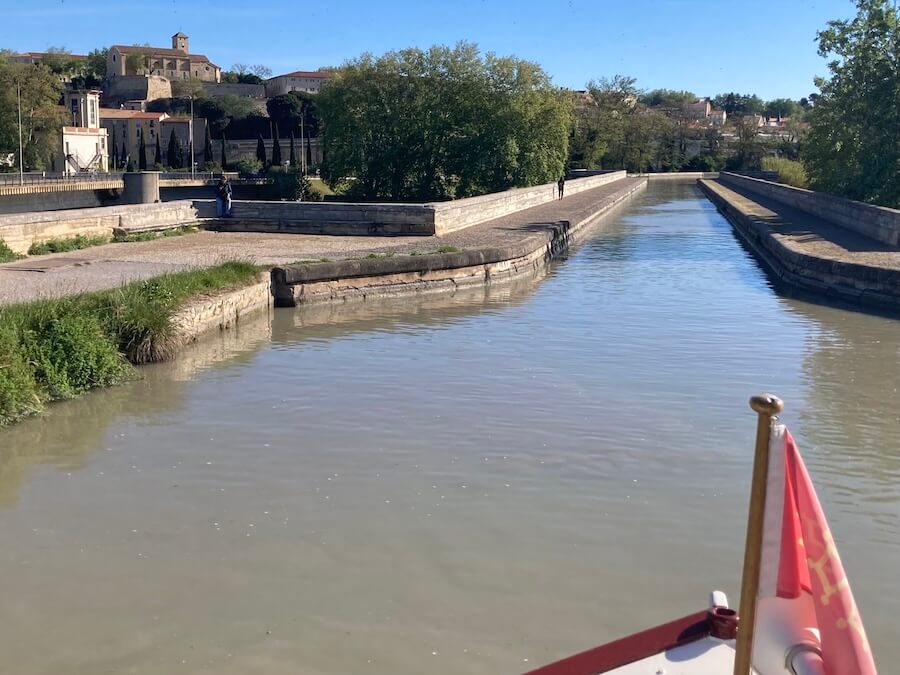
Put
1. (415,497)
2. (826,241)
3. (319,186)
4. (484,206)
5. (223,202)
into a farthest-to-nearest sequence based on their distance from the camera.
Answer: (319,186)
(484,206)
(223,202)
(826,241)
(415,497)

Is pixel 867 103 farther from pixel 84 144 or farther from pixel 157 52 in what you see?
pixel 157 52

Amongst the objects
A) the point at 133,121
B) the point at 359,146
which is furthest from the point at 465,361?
the point at 133,121

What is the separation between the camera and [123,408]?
10.1m

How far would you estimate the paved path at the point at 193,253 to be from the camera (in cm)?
1443

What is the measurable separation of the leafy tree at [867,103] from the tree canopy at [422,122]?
11845mm

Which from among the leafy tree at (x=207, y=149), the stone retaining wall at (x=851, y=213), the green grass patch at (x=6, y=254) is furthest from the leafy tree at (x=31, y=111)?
the green grass patch at (x=6, y=254)

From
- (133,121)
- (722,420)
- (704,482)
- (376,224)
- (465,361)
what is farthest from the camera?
(133,121)

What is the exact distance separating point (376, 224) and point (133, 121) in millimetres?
105342

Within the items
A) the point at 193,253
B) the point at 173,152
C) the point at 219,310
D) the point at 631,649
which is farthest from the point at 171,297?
the point at 173,152

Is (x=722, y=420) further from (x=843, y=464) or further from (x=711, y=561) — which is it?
(x=711, y=561)

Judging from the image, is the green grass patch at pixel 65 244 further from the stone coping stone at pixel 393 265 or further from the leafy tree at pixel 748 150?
the leafy tree at pixel 748 150

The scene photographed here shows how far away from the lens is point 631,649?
10.9 ft

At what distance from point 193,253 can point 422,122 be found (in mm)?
18693

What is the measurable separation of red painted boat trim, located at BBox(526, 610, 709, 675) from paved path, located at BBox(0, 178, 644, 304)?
10.6 m
